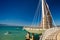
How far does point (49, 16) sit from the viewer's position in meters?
27.4

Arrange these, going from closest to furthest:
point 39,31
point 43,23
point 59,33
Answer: point 59,33 → point 39,31 → point 43,23

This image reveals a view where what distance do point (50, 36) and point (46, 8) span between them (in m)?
23.0

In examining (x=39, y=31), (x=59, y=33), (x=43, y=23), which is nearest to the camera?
(x=59, y=33)

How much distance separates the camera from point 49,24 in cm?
2630

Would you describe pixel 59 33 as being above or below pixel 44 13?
below

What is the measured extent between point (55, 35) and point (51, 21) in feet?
74.5

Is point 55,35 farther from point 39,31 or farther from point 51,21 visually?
point 51,21

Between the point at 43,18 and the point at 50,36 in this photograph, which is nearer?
the point at 50,36

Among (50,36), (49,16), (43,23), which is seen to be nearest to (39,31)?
(43,23)

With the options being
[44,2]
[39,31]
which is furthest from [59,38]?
[44,2]

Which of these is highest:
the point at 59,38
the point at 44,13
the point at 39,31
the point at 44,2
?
the point at 44,2

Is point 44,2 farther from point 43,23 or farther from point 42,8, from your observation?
point 43,23

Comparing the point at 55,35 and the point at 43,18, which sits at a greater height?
the point at 43,18

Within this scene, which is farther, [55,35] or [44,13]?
[44,13]
